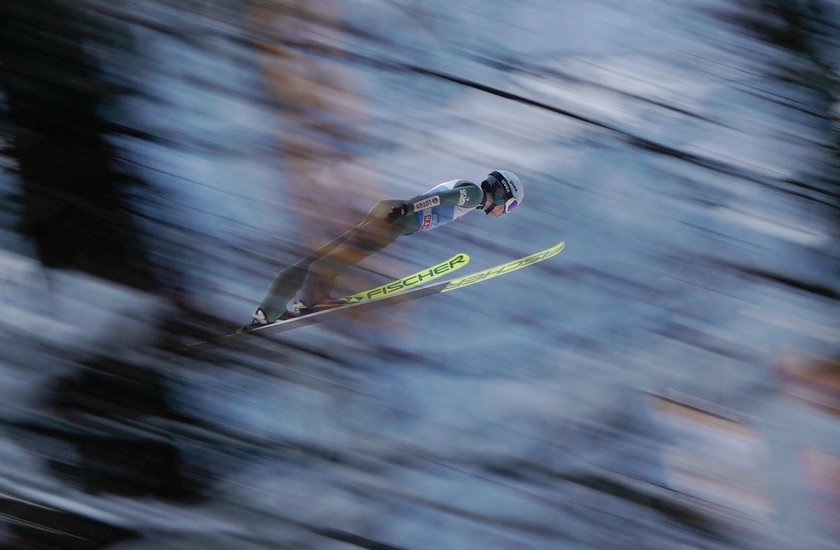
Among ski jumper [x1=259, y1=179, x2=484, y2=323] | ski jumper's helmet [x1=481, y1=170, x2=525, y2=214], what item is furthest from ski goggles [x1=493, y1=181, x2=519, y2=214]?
ski jumper [x1=259, y1=179, x2=484, y2=323]

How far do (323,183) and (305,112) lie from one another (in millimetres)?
218

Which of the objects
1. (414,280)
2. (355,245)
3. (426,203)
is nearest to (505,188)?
(426,203)

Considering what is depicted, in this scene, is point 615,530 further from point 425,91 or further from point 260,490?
point 425,91

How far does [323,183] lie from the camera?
1.90 metres

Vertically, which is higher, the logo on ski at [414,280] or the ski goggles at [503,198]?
the ski goggles at [503,198]

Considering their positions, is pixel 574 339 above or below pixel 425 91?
below

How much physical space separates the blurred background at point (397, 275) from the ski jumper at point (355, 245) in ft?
0.21

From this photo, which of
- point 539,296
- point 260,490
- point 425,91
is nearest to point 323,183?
point 425,91

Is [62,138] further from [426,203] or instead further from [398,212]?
[426,203]

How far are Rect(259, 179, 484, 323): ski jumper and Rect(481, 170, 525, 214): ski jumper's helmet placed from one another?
0.12 metres

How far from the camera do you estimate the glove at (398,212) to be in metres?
2.14

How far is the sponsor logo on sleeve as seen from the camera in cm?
234

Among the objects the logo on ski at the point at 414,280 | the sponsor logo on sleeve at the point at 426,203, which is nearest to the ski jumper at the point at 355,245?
the sponsor logo on sleeve at the point at 426,203

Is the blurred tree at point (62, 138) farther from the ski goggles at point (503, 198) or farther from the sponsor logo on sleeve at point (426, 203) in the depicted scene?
the ski goggles at point (503, 198)
